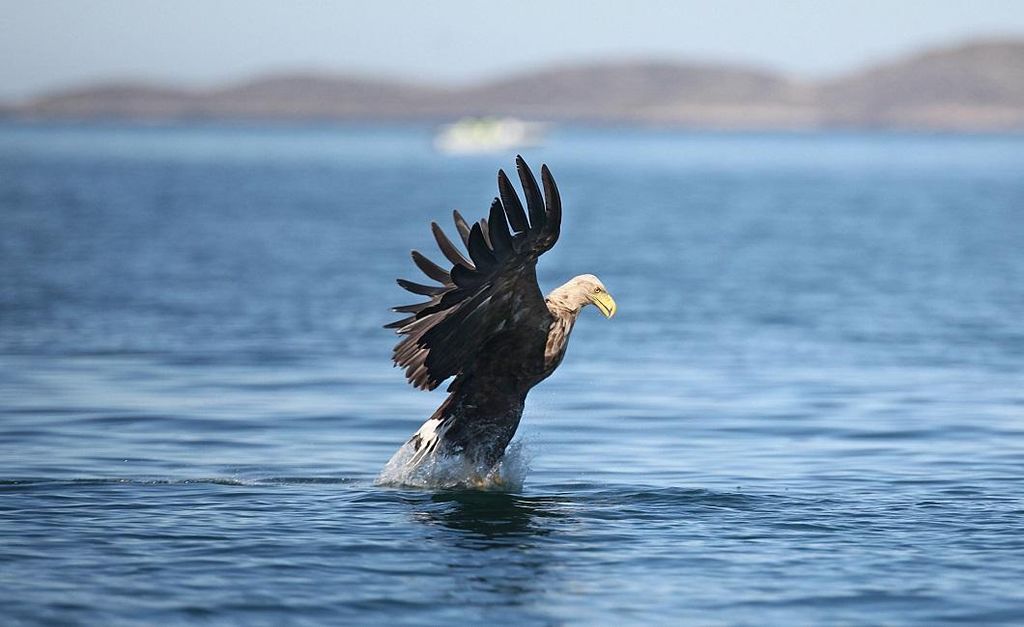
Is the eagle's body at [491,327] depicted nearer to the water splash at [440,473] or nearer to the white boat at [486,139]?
the water splash at [440,473]

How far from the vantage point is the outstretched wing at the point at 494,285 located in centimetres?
930

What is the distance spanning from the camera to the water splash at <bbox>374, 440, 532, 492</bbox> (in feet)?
35.0

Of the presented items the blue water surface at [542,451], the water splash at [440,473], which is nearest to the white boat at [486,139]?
the blue water surface at [542,451]

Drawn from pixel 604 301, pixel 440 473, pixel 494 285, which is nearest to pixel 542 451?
pixel 440 473

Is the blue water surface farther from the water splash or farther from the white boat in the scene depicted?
the white boat

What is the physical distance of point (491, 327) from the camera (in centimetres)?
997

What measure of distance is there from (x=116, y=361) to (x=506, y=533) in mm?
8391

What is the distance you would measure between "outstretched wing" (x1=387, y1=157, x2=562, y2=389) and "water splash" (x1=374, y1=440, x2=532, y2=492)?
507 mm

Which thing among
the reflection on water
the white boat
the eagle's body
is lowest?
the reflection on water

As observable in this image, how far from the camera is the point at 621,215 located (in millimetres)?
54469

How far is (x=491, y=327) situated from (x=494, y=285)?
366 millimetres

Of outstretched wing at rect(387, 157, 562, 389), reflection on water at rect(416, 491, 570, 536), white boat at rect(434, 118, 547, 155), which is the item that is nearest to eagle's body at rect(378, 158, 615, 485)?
outstretched wing at rect(387, 157, 562, 389)

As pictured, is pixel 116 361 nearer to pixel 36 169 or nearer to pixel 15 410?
pixel 15 410

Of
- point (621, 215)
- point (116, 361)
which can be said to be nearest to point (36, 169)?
point (621, 215)
